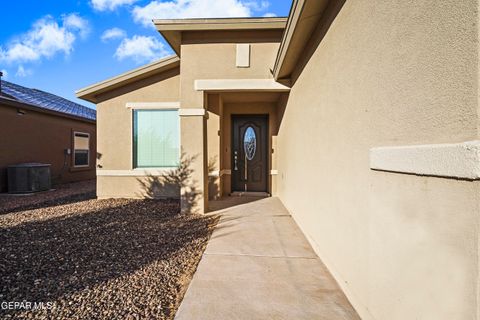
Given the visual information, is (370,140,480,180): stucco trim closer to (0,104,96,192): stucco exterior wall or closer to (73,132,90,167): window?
(0,104,96,192): stucco exterior wall

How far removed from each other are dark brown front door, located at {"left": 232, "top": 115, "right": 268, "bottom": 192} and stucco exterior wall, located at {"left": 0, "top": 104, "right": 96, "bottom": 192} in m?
7.95

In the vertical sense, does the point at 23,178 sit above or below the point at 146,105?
below

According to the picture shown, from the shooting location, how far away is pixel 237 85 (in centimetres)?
498

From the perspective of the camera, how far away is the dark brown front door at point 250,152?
24.6ft

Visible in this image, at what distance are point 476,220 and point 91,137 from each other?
14.6 metres

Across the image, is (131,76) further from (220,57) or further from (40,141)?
(40,141)

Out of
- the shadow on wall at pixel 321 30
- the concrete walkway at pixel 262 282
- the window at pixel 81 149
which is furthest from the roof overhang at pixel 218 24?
the window at pixel 81 149

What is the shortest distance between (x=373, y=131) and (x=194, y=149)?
381 cm

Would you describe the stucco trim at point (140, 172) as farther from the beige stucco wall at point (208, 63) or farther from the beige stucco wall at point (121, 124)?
the beige stucco wall at point (208, 63)

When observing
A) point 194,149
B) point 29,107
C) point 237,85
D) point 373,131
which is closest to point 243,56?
point 237,85

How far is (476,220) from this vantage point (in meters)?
1.01

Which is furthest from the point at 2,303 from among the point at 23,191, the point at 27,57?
the point at 27,57

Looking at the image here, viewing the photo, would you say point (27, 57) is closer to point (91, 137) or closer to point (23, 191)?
point (91, 137)

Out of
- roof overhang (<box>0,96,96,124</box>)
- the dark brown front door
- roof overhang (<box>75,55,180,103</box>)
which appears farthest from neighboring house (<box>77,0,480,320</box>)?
roof overhang (<box>0,96,96,124</box>)
